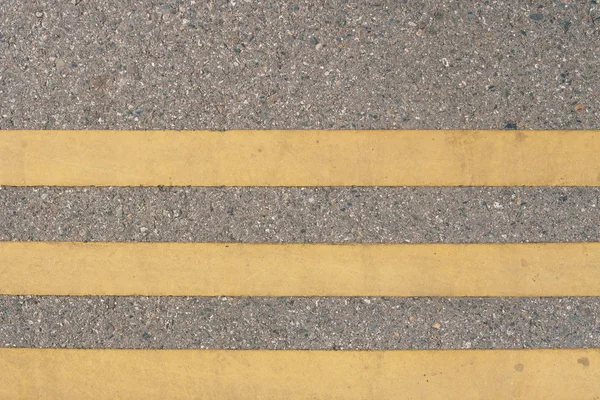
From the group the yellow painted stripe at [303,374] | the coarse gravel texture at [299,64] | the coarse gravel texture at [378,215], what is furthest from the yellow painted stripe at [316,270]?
the coarse gravel texture at [299,64]

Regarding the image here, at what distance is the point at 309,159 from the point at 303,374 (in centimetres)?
115

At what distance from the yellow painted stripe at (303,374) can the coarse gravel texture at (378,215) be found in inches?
24.3

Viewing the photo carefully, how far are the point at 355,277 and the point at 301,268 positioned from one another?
29cm

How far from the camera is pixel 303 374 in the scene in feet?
9.12

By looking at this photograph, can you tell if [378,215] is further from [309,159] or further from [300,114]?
[300,114]

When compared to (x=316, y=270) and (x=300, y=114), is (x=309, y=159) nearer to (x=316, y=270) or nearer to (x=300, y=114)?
(x=300, y=114)

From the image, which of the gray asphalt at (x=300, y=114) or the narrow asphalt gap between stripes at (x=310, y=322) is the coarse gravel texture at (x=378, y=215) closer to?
the gray asphalt at (x=300, y=114)

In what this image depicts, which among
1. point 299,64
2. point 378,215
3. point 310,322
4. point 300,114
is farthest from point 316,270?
point 299,64

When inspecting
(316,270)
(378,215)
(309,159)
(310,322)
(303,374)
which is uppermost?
(309,159)

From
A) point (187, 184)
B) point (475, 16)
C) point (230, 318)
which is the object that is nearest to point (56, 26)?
point (187, 184)

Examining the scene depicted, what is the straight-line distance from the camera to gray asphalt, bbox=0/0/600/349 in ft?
9.16

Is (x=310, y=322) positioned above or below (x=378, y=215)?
below

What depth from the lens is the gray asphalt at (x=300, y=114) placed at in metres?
2.79

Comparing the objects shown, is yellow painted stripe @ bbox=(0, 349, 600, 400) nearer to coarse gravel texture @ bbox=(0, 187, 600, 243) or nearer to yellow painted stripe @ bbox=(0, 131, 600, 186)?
coarse gravel texture @ bbox=(0, 187, 600, 243)
